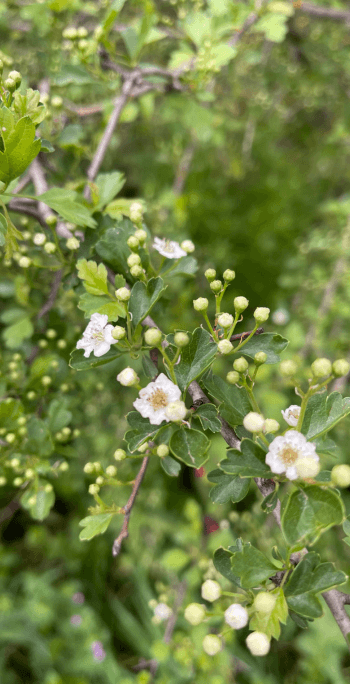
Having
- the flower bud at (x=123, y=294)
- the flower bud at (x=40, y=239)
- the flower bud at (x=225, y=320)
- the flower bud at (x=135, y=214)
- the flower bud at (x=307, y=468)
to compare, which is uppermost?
the flower bud at (x=135, y=214)

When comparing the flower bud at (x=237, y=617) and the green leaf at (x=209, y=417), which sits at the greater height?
the green leaf at (x=209, y=417)

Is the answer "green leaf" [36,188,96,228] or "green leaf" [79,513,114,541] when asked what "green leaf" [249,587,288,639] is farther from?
"green leaf" [36,188,96,228]

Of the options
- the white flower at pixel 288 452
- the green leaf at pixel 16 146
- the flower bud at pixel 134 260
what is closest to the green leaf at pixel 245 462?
the white flower at pixel 288 452

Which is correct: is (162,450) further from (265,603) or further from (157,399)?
(265,603)

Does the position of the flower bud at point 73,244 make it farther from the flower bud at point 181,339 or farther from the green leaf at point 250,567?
the green leaf at point 250,567

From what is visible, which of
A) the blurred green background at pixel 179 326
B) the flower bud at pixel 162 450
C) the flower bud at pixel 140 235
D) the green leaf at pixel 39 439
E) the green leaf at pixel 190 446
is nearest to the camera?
the green leaf at pixel 190 446

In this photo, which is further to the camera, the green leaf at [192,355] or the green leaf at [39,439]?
the green leaf at [39,439]

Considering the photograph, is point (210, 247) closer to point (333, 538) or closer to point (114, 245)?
point (333, 538)

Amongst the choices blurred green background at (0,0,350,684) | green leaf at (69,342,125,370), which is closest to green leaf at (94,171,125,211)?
blurred green background at (0,0,350,684)

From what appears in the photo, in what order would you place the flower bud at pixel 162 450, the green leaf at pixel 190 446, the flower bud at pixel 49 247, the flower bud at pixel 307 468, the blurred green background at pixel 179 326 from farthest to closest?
the blurred green background at pixel 179 326, the flower bud at pixel 49 247, the flower bud at pixel 162 450, the green leaf at pixel 190 446, the flower bud at pixel 307 468
